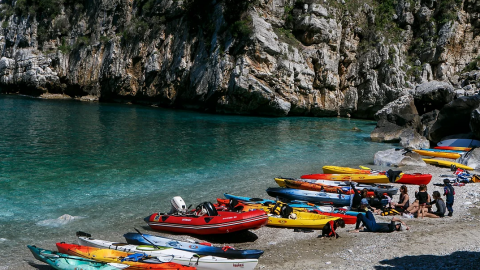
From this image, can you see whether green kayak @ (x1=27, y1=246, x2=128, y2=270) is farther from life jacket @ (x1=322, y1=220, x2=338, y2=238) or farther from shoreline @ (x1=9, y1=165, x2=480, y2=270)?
life jacket @ (x1=322, y1=220, x2=338, y2=238)

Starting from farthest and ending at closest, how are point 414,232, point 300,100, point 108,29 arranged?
1. point 108,29
2. point 300,100
3. point 414,232

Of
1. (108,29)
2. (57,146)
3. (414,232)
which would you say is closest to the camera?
(414,232)

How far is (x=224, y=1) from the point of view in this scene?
5419 centimetres

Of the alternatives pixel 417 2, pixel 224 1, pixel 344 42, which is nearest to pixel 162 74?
pixel 224 1

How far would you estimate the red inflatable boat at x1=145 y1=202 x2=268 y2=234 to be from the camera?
11477 millimetres

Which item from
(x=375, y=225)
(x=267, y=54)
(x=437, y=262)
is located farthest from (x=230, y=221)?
(x=267, y=54)

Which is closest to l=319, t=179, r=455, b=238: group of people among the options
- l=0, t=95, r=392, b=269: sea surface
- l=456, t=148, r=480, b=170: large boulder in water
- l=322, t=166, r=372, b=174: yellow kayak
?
l=0, t=95, r=392, b=269: sea surface

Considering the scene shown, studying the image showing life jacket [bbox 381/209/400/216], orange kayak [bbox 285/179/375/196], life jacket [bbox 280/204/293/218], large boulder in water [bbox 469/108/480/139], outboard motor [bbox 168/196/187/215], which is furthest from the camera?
large boulder in water [bbox 469/108/480/139]

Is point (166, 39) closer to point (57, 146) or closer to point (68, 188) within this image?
point (57, 146)

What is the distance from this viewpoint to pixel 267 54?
5041 centimetres

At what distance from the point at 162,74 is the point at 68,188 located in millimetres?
45421

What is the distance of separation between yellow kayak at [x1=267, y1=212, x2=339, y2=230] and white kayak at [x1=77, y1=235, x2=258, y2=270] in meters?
3.68

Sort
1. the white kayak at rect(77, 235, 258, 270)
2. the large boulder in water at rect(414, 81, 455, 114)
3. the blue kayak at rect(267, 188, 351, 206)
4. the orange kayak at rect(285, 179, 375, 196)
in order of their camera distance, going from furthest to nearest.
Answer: the large boulder in water at rect(414, 81, 455, 114) → the orange kayak at rect(285, 179, 375, 196) → the blue kayak at rect(267, 188, 351, 206) → the white kayak at rect(77, 235, 258, 270)

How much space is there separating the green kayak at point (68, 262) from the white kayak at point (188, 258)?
98 centimetres
